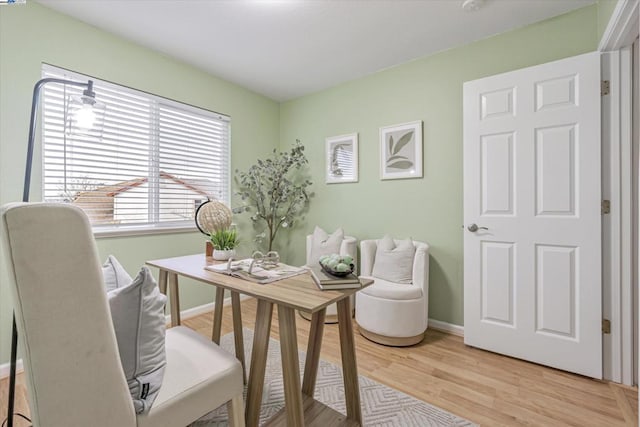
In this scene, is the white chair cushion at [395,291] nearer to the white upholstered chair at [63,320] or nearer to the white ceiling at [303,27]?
the white upholstered chair at [63,320]

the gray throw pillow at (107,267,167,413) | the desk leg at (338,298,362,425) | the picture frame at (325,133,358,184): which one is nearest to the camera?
the gray throw pillow at (107,267,167,413)

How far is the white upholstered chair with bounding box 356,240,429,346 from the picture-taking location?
2248 millimetres

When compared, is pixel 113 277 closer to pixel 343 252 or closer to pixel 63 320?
pixel 63 320

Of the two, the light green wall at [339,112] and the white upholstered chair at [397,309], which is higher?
the light green wall at [339,112]

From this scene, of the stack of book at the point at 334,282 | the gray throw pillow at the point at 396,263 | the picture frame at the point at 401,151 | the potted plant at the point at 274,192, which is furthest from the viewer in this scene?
the potted plant at the point at 274,192

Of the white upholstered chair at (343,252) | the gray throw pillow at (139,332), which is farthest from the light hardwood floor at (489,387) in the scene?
the gray throw pillow at (139,332)

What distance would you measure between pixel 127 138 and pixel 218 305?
5.72 feet

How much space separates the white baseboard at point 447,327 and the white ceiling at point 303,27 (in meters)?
2.50

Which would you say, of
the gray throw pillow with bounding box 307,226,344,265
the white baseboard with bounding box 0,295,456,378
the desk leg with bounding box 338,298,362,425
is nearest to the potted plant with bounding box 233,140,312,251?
the gray throw pillow with bounding box 307,226,344,265

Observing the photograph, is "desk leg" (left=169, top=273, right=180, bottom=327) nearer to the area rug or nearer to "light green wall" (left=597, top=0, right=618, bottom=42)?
the area rug

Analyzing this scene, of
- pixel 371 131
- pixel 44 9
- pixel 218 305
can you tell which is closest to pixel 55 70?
pixel 44 9

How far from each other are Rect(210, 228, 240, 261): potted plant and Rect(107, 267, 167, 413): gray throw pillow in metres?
0.80

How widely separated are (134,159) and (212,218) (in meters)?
1.29

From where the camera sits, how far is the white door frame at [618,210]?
175 centimetres
